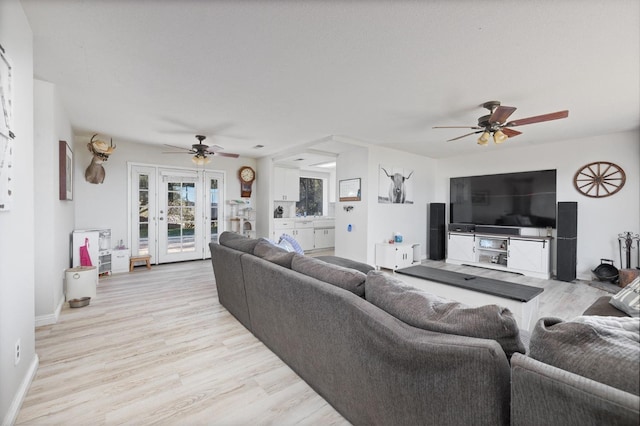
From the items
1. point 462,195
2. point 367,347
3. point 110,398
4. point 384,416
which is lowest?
point 110,398

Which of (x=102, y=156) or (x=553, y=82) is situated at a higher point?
(x=553, y=82)

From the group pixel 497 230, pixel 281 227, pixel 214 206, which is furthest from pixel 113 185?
pixel 497 230

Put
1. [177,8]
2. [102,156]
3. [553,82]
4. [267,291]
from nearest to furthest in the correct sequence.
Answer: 1. [177,8]
2. [267,291]
3. [553,82]
4. [102,156]

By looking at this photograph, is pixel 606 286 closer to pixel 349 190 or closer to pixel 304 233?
pixel 349 190

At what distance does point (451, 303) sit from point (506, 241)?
5.08 m

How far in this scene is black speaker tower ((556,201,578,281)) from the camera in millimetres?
4539

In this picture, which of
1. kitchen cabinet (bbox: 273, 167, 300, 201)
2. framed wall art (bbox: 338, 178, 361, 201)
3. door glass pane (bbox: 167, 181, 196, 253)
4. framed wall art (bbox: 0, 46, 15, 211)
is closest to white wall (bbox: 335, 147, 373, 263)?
framed wall art (bbox: 338, 178, 361, 201)

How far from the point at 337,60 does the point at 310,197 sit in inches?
240

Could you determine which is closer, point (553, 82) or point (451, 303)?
point (451, 303)

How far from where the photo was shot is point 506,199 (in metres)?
5.45

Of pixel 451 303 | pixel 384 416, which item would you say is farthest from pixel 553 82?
pixel 384 416

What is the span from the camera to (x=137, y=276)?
183 inches

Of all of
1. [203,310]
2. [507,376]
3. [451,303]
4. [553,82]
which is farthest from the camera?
[203,310]

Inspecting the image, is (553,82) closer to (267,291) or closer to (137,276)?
(267,291)
